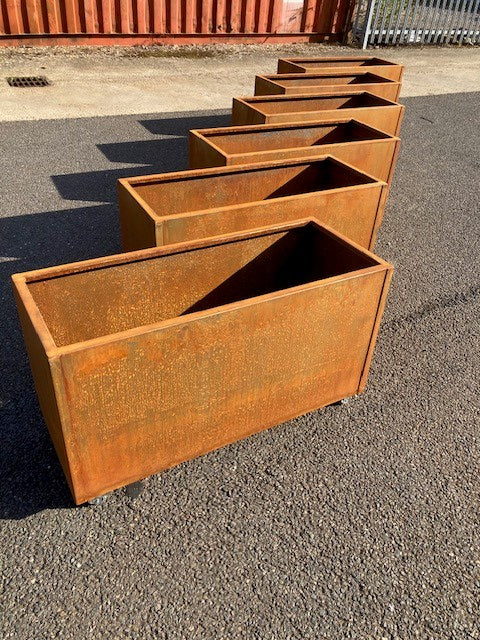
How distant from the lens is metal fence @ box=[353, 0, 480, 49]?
13445 mm

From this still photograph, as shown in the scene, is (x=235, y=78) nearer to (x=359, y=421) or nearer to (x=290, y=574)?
(x=359, y=421)

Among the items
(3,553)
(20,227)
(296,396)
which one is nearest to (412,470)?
(296,396)

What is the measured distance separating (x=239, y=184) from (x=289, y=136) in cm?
138

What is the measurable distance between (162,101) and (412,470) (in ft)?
25.6

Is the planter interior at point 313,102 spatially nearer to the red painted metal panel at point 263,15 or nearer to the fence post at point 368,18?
the red painted metal panel at point 263,15

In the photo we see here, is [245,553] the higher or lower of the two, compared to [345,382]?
lower

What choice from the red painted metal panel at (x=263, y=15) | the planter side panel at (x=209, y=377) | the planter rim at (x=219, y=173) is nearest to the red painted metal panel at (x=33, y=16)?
the red painted metal panel at (x=263, y=15)

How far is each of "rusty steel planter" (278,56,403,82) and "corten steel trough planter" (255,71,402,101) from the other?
144 millimetres

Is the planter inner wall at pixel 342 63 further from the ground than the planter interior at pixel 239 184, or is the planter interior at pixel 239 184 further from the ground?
the planter inner wall at pixel 342 63

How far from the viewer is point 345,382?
10.9 ft

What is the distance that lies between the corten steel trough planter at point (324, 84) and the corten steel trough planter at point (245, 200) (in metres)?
2.48

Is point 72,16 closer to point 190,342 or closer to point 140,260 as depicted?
point 140,260

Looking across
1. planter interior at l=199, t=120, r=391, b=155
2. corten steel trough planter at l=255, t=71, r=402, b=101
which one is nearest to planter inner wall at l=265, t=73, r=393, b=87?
corten steel trough planter at l=255, t=71, r=402, b=101

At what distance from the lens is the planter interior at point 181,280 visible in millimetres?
2925
